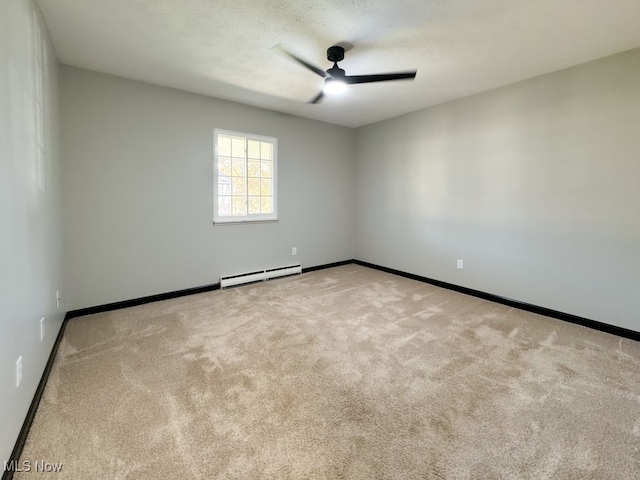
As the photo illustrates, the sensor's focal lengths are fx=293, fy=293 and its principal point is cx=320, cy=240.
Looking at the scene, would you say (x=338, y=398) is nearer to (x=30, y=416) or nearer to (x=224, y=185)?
(x=30, y=416)

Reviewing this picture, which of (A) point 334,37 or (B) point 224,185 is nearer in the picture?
(A) point 334,37

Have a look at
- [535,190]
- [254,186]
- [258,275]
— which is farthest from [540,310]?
[254,186]

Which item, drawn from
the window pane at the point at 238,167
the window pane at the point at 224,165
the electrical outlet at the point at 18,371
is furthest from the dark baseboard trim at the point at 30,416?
the window pane at the point at 238,167

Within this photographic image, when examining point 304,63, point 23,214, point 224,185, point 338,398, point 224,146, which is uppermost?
point 304,63

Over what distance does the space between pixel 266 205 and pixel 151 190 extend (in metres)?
1.59

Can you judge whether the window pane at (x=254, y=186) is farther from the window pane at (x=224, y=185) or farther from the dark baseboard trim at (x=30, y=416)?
the dark baseboard trim at (x=30, y=416)

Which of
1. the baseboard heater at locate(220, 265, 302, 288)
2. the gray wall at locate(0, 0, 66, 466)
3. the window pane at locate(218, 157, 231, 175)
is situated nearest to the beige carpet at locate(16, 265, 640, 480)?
the gray wall at locate(0, 0, 66, 466)

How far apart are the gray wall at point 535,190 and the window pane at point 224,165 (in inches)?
104

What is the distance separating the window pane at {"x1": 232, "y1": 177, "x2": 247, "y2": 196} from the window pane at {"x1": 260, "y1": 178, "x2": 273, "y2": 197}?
0.28m

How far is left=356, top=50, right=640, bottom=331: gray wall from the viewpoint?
2.75 metres

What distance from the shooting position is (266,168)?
178 inches

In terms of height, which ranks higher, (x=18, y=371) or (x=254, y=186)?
(x=254, y=186)

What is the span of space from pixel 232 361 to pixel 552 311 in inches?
133

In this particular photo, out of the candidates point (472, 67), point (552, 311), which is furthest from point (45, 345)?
point (552, 311)
